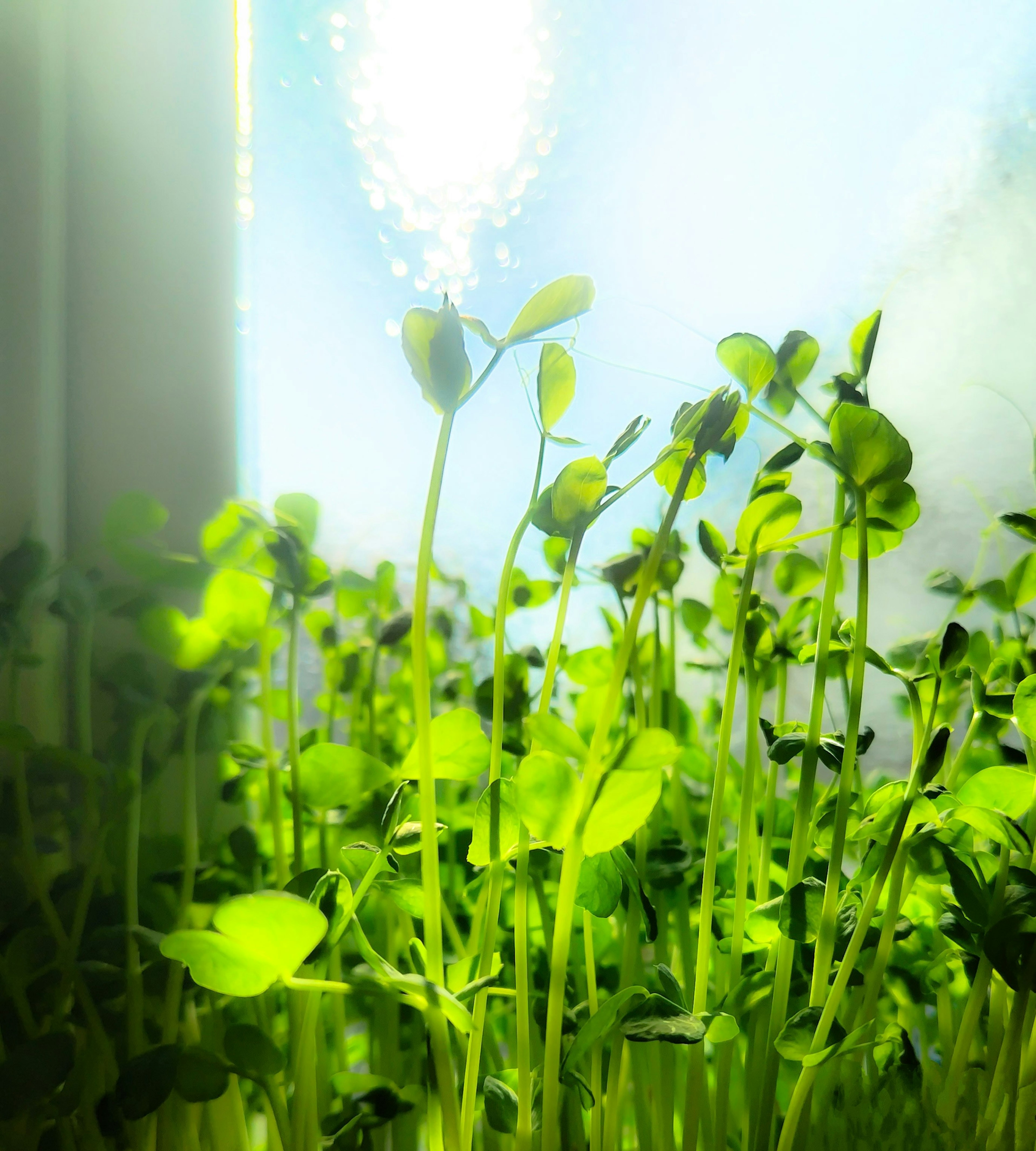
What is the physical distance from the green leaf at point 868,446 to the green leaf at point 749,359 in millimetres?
46

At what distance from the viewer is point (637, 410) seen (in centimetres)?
65

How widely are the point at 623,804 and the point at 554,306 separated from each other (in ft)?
0.80

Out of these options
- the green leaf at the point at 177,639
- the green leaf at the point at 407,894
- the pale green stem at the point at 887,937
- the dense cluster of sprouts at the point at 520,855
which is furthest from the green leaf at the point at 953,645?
the green leaf at the point at 177,639

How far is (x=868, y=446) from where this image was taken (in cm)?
38

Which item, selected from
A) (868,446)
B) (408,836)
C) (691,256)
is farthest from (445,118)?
(408,836)

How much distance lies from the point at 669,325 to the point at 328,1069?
2.04 ft

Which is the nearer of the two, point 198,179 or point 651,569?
point 651,569

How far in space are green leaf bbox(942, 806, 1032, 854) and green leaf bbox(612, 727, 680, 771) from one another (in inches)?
7.7

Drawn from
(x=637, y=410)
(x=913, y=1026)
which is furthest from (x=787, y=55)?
(x=913, y=1026)

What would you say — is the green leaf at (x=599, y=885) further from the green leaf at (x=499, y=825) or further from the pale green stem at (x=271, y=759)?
the pale green stem at (x=271, y=759)

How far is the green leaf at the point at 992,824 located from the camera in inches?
15.8

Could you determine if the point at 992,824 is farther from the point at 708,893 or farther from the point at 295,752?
the point at 295,752

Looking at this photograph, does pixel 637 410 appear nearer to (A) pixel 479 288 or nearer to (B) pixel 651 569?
(A) pixel 479 288

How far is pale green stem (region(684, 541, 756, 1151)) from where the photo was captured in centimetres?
43
